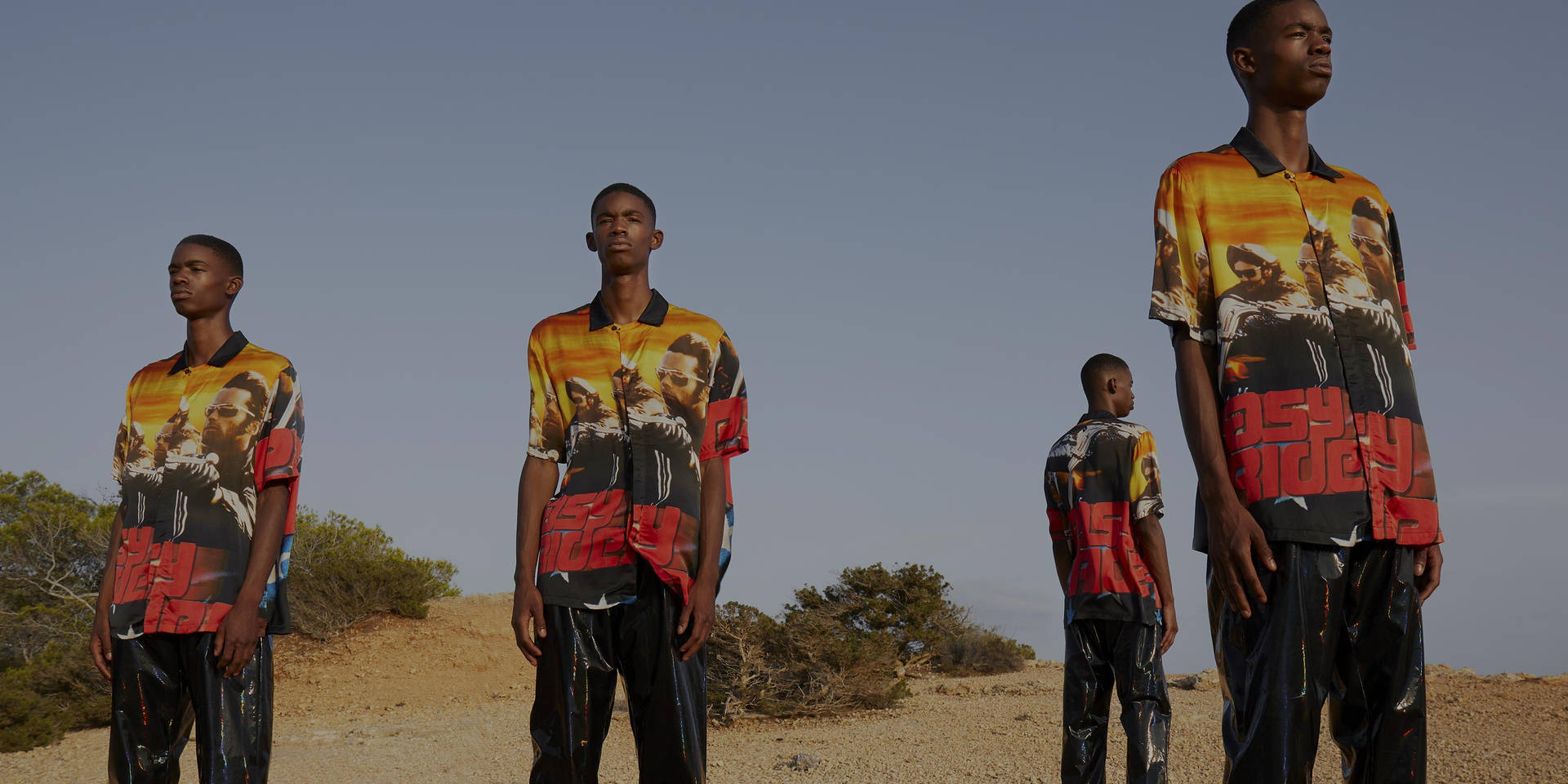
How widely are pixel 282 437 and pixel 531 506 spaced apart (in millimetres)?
1337

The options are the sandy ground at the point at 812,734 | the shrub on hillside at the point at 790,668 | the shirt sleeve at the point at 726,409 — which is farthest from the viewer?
the shrub on hillside at the point at 790,668

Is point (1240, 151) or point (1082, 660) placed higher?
point (1240, 151)

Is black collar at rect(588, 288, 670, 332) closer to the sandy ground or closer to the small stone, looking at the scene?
the sandy ground

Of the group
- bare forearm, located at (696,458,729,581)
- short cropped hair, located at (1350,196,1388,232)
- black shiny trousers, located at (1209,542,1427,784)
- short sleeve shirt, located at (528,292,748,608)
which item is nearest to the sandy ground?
bare forearm, located at (696,458,729,581)

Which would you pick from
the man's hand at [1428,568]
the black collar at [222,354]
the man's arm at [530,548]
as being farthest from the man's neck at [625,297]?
the man's hand at [1428,568]

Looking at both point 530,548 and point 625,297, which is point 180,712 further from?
point 625,297

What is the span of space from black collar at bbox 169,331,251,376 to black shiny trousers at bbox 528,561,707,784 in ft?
6.56

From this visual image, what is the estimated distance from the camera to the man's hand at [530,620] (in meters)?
4.05

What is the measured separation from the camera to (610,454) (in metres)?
4.20

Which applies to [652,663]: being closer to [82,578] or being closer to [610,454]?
[610,454]

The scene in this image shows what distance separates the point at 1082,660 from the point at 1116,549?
58cm

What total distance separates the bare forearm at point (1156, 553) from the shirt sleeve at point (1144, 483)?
0.15 feet

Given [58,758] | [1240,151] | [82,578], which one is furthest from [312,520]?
[1240,151]

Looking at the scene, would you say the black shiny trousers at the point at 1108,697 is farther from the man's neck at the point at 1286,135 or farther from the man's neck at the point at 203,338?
the man's neck at the point at 203,338
